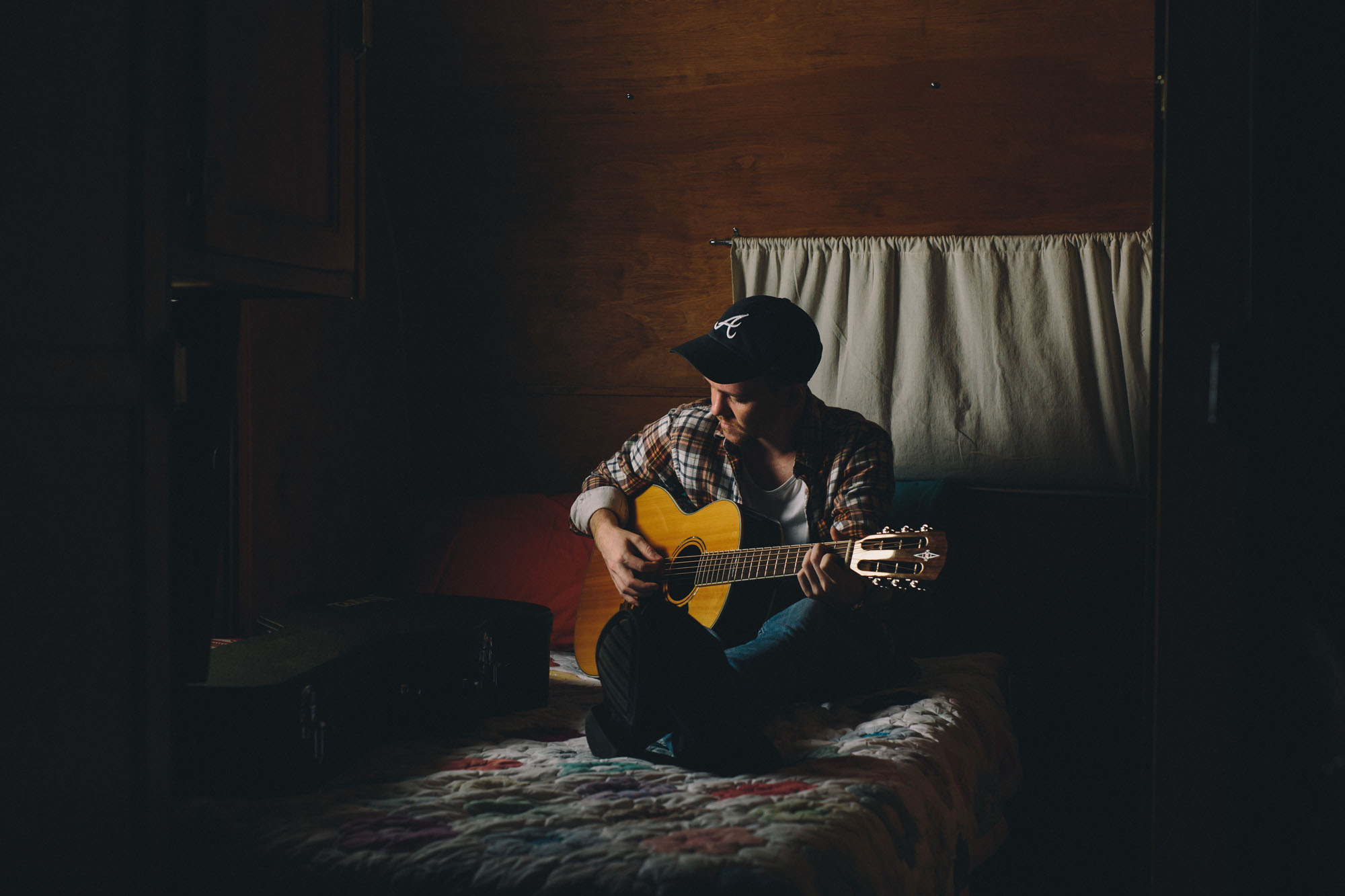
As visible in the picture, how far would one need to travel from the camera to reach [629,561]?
6.86 ft

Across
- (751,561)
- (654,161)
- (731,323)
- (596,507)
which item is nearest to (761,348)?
(731,323)

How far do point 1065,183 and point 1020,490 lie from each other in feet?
2.49

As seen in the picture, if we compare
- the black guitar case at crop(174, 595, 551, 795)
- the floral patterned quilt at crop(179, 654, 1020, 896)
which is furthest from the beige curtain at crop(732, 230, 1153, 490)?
the black guitar case at crop(174, 595, 551, 795)

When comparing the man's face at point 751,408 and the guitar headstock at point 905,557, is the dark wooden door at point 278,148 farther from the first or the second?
the guitar headstock at point 905,557

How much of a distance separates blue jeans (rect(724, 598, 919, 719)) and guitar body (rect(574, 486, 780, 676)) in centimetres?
6

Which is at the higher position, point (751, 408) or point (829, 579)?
point (751, 408)

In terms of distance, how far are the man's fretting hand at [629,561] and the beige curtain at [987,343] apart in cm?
85

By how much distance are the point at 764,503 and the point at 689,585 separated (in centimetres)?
25

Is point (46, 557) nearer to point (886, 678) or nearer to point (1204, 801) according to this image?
point (1204, 801)

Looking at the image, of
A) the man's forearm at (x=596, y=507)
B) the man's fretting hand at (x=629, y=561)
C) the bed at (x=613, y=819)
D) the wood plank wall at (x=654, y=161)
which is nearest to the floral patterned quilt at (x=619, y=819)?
the bed at (x=613, y=819)

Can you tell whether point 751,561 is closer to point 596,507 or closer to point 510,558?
point 596,507

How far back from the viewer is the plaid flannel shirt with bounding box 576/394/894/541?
200 cm

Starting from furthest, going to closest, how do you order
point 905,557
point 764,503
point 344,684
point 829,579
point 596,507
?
point 596,507
point 764,503
point 829,579
point 905,557
point 344,684

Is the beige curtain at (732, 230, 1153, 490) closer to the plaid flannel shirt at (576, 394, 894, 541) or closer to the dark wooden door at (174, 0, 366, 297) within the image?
the plaid flannel shirt at (576, 394, 894, 541)
